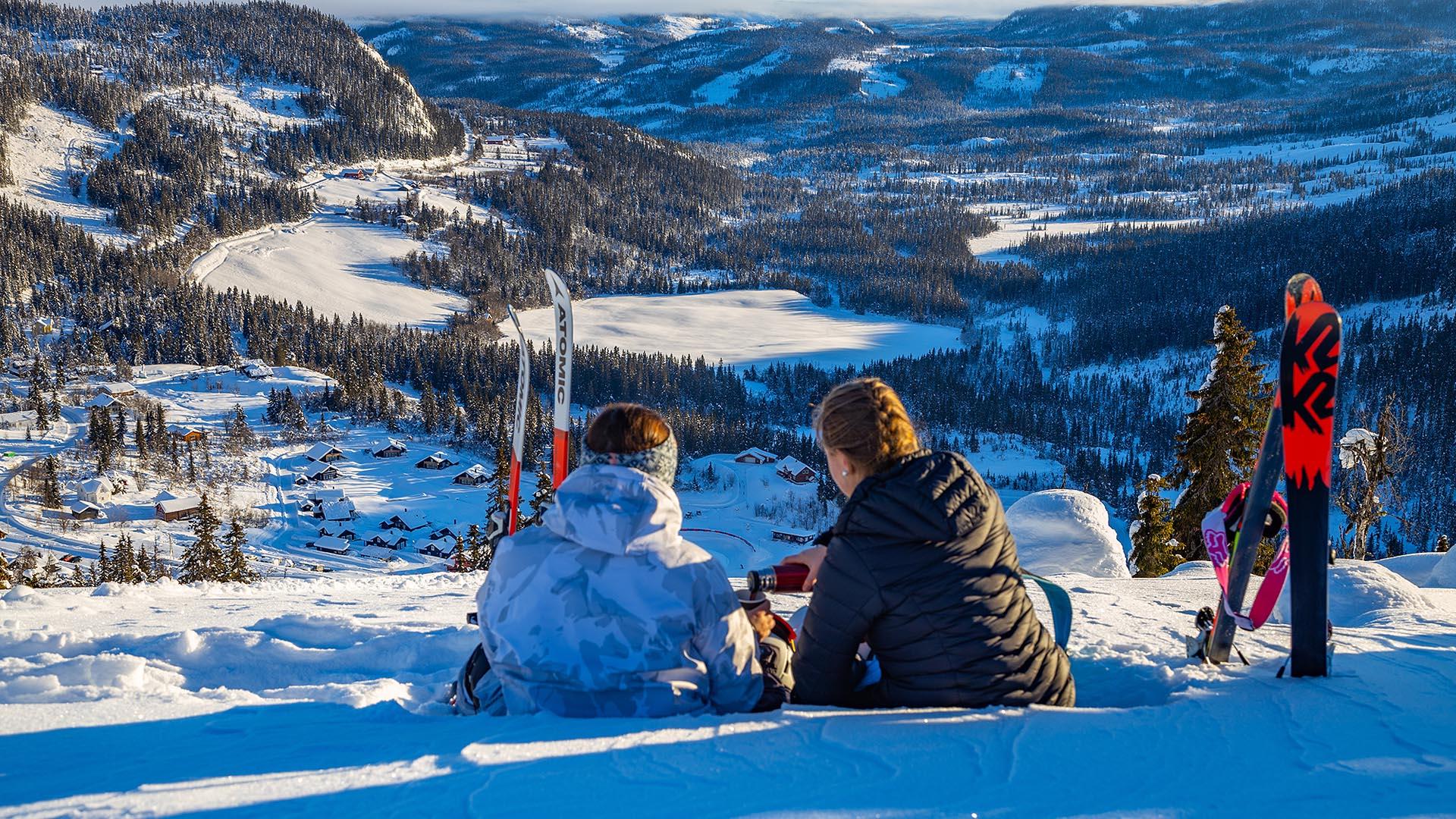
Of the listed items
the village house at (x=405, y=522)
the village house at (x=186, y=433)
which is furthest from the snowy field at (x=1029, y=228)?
the village house at (x=186, y=433)

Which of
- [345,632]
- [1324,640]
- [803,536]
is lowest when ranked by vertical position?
[803,536]

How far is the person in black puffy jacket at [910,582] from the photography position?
266 cm

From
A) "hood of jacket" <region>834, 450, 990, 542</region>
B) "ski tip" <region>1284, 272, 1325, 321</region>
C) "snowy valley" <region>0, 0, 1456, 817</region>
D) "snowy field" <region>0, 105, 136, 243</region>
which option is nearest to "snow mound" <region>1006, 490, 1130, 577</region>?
"snowy valley" <region>0, 0, 1456, 817</region>

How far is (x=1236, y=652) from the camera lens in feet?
12.8

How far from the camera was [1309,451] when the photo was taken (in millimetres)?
3266

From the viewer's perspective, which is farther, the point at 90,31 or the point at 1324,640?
the point at 90,31

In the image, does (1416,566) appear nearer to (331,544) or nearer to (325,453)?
(331,544)

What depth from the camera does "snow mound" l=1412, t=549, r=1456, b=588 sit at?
787cm

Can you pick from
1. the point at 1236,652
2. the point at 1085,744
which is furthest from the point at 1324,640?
the point at 1085,744

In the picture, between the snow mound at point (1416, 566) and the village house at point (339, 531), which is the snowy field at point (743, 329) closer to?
the village house at point (339, 531)

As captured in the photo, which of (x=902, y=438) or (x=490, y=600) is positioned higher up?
(x=902, y=438)

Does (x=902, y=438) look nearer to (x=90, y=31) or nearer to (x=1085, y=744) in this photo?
(x=1085, y=744)

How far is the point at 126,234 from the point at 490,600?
110 metres

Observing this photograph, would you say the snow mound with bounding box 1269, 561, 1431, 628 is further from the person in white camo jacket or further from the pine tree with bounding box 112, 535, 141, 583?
the pine tree with bounding box 112, 535, 141, 583
